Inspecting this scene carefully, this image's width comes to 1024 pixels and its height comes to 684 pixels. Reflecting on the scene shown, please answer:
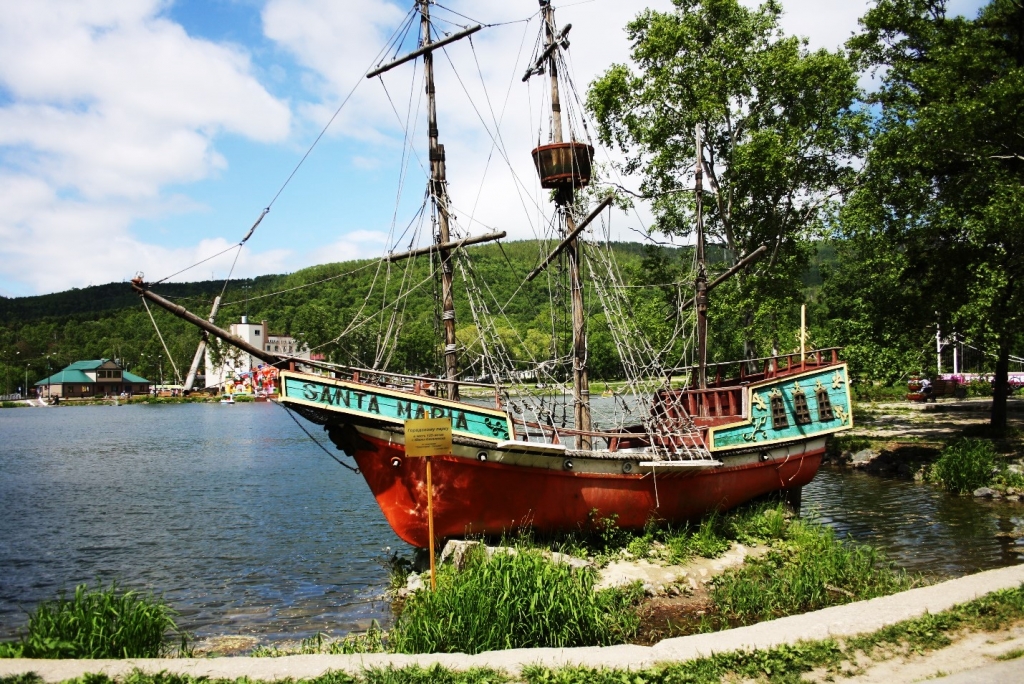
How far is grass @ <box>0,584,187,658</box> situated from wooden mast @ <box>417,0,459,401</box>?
8407 mm

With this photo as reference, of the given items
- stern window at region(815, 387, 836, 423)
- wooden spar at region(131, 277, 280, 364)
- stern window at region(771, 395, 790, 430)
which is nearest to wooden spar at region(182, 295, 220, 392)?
wooden spar at region(131, 277, 280, 364)

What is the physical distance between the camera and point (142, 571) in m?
19.2

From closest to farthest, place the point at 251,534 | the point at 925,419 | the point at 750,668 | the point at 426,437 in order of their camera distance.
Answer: the point at 750,668 < the point at 426,437 < the point at 251,534 < the point at 925,419

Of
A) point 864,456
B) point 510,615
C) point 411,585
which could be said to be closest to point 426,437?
point 510,615

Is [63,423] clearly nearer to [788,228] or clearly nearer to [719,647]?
[788,228]

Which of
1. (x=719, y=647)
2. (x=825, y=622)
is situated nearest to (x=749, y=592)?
(x=825, y=622)

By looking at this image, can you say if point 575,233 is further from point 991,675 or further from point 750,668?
point 991,675

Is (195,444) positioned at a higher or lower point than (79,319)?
lower

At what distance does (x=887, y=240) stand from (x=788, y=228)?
6.94m

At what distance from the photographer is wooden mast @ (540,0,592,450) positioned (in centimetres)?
1830

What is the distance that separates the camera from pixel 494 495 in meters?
15.7

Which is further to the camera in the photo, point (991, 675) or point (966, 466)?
point (966, 466)

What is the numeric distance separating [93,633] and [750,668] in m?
8.44

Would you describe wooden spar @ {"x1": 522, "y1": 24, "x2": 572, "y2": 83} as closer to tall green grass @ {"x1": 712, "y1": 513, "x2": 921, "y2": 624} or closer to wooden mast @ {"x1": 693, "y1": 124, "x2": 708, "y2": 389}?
wooden mast @ {"x1": 693, "y1": 124, "x2": 708, "y2": 389}
